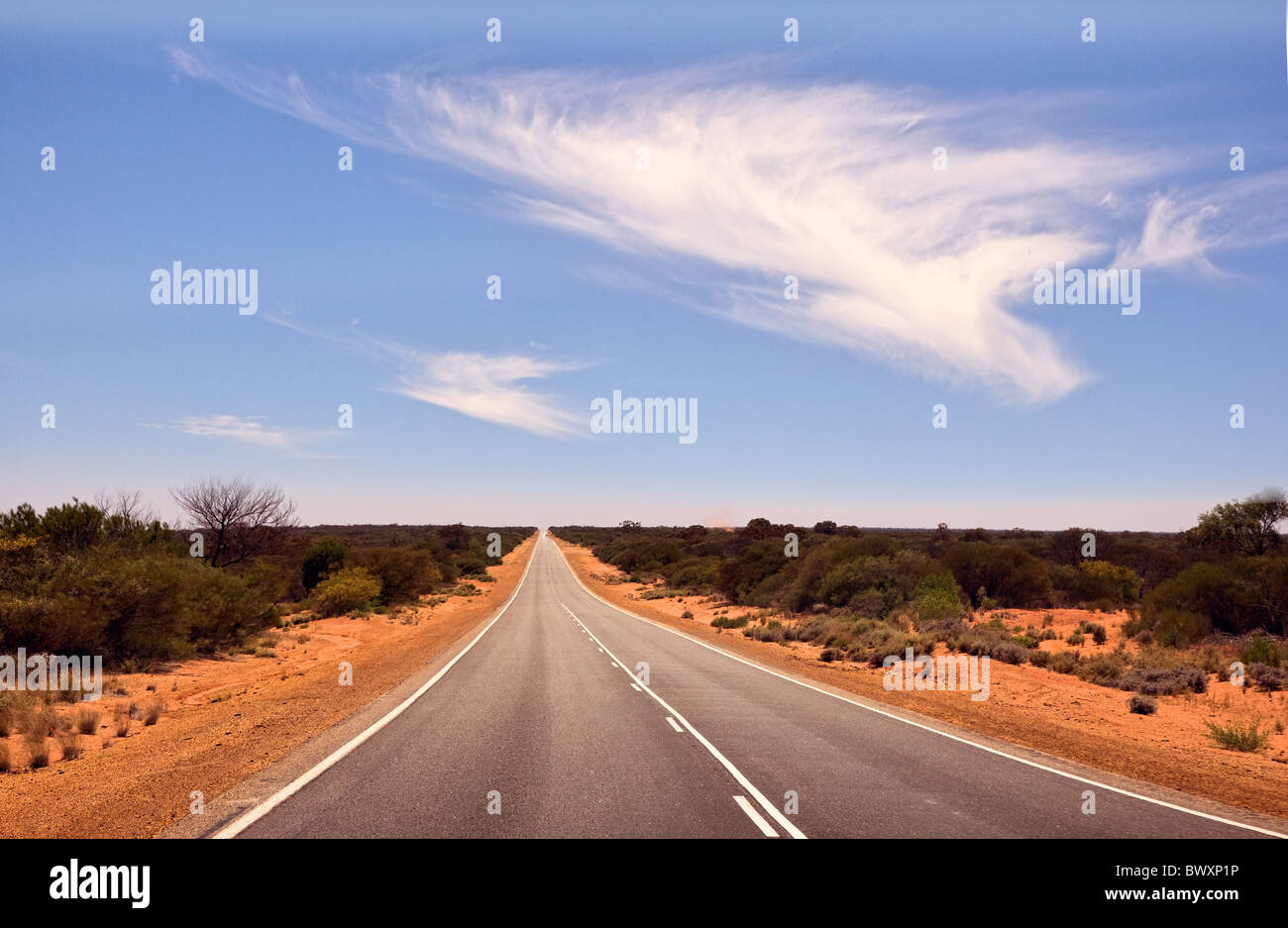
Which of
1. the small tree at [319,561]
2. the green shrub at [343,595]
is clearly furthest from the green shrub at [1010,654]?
the small tree at [319,561]

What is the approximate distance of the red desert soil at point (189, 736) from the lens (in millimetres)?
7566

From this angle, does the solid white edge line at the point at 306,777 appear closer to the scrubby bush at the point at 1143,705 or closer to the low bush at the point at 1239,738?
the low bush at the point at 1239,738

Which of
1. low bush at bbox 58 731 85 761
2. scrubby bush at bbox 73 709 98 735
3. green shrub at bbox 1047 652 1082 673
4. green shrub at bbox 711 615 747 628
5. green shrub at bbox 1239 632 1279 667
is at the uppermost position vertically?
low bush at bbox 58 731 85 761

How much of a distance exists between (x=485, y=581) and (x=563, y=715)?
60688 mm

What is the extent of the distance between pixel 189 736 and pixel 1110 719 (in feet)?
54.5

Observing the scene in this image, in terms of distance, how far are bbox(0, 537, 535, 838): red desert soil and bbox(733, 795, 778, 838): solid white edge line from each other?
202 inches

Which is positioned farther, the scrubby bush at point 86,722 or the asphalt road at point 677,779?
the scrubby bush at point 86,722

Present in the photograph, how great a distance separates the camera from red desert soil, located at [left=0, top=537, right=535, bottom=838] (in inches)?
298

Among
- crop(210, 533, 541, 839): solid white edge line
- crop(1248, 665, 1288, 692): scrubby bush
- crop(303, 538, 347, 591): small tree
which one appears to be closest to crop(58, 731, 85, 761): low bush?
crop(210, 533, 541, 839): solid white edge line

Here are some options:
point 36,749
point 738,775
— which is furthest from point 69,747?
point 738,775

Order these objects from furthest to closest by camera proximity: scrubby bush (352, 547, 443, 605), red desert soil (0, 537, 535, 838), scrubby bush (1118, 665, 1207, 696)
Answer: scrubby bush (352, 547, 443, 605) → scrubby bush (1118, 665, 1207, 696) → red desert soil (0, 537, 535, 838)

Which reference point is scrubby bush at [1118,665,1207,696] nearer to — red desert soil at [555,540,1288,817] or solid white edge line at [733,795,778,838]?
red desert soil at [555,540,1288,817]

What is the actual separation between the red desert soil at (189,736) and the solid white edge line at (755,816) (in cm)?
513
